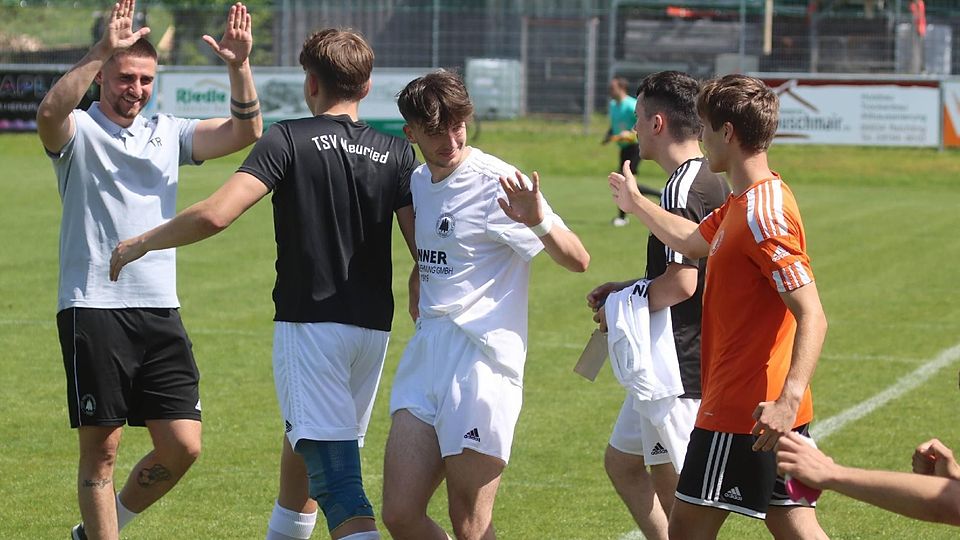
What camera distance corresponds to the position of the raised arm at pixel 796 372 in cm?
438

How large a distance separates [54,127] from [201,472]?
2.74 meters

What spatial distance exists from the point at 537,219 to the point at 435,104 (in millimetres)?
533

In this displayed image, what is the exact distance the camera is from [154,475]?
6.03 meters

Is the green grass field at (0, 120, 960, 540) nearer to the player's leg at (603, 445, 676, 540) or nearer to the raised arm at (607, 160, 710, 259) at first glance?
the player's leg at (603, 445, 676, 540)

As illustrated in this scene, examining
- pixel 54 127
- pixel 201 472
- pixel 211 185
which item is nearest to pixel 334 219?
pixel 54 127

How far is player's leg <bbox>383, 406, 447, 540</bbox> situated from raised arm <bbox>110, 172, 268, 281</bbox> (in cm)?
94

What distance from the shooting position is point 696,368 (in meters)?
5.63

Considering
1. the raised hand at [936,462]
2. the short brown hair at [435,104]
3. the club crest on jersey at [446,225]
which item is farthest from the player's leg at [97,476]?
the raised hand at [936,462]

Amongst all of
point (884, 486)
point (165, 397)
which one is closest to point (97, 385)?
point (165, 397)

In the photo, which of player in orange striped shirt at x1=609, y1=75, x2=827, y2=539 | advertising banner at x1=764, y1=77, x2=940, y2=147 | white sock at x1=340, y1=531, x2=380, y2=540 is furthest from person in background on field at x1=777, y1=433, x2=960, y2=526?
advertising banner at x1=764, y1=77, x2=940, y2=147

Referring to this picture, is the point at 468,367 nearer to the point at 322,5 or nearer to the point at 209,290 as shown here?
the point at 209,290

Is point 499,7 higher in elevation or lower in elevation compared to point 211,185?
higher

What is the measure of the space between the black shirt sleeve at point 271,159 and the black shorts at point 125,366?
3.60ft

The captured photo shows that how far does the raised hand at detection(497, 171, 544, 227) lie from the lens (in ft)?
16.0
